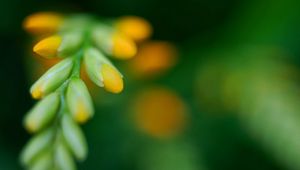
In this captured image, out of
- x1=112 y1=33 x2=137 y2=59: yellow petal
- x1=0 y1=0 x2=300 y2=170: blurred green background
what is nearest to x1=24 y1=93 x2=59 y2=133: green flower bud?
x1=112 y1=33 x2=137 y2=59: yellow petal

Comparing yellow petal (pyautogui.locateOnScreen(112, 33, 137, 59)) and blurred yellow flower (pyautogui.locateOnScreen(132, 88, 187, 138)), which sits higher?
yellow petal (pyautogui.locateOnScreen(112, 33, 137, 59))

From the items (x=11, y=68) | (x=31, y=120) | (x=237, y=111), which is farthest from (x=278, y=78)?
(x=31, y=120)

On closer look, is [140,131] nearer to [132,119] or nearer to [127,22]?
[132,119]

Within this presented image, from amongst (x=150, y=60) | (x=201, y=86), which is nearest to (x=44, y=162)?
(x=150, y=60)

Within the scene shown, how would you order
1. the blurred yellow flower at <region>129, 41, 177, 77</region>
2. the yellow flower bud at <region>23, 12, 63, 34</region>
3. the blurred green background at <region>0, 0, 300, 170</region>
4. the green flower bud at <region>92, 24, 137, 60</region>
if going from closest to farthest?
the green flower bud at <region>92, 24, 137, 60</region>
the yellow flower bud at <region>23, 12, 63, 34</region>
the blurred green background at <region>0, 0, 300, 170</region>
the blurred yellow flower at <region>129, 41, 177, 77</region>

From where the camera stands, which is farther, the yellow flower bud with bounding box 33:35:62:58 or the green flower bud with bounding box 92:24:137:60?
the green flower bud with bounding box 92:24:137:60

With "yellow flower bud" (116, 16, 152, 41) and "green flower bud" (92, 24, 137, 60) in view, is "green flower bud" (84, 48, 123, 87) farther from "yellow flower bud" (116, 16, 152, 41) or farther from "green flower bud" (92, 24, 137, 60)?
"yellow flower bud" (116, 16, 152, 41)

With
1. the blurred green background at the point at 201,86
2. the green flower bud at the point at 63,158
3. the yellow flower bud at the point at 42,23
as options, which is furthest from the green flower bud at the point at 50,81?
the blurred green background at the point at 201,86
